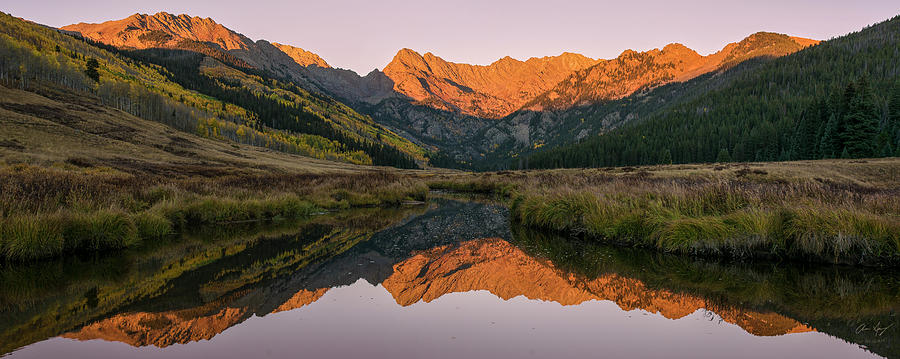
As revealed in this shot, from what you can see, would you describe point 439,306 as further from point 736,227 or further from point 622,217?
point 736,227

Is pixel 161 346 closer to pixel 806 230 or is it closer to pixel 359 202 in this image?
pixel 806 230

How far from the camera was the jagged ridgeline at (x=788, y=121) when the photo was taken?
64875 mm

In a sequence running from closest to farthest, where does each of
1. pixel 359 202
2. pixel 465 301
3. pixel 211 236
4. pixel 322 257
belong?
pixel 465 301 → pixel 322 257 → pixel 211 236 → pixel 359 202

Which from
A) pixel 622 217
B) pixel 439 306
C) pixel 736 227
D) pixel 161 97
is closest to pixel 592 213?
pixel 622 217

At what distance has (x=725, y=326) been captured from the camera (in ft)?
22.8

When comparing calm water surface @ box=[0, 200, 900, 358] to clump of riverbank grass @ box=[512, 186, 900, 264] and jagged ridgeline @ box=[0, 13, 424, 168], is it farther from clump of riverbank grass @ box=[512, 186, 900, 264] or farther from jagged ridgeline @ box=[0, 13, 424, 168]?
jagged ridgeline @ box=[0, 13, 424, 168]

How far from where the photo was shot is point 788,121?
121 m

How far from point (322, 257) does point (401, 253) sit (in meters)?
2.87

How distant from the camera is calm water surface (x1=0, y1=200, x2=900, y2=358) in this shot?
608cm

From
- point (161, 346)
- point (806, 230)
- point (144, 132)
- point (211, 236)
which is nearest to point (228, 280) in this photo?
point (161, 346)

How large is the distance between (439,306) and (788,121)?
6038 inches

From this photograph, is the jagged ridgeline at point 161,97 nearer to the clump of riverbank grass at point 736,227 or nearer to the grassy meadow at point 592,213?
the grassy meadow at point 592,213

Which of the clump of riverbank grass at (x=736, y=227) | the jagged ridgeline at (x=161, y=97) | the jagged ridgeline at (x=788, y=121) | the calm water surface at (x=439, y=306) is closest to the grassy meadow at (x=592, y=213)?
the clump of riverbank grass at (x=736, y=227)

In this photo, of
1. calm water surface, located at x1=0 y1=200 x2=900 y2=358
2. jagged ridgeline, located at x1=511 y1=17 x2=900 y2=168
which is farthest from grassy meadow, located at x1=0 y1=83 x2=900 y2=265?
jagged ridgeline, located at x1=511 y1=17 x2=900 y2=168
